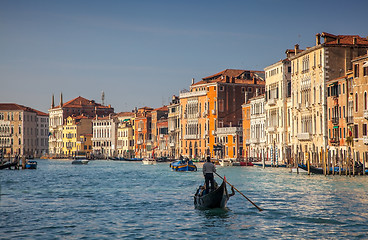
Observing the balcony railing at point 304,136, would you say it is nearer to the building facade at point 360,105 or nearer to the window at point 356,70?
the building facade at point 360,105

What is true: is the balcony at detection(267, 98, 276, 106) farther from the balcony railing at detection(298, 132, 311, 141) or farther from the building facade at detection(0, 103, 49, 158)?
the building facade at detection(0, 103, 49, 158)

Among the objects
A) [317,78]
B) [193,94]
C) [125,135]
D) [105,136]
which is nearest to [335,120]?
[317,78]

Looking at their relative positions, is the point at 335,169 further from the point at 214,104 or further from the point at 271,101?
the point at 214,104

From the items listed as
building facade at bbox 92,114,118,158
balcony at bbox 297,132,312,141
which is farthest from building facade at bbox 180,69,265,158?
building facade at bbox 92,114,118,158

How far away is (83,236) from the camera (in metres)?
16.7

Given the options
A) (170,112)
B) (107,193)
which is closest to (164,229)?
(107,193)

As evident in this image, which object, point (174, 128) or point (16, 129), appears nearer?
point (174, 128)

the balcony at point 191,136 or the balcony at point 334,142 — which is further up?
the balcony at point 191,136

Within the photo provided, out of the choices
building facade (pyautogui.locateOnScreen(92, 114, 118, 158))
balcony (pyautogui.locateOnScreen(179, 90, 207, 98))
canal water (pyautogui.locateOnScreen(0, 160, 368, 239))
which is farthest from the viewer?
building facade (pyautogui.locateOnScreen(92, 114, 118, 158))

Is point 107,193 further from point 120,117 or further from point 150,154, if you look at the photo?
point 120,117

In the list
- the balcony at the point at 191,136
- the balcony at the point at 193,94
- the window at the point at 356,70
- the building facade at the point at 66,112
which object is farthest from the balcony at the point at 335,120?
the building facade at the point at 66,112

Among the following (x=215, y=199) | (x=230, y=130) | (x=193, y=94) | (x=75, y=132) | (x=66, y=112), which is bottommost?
(x=215, y=199)

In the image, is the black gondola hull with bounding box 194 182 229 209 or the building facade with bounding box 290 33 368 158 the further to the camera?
the building facade with bounding box 290 33 368 158

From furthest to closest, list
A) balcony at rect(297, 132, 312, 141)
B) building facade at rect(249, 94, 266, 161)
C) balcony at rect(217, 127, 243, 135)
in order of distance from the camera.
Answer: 1. balcony at rect(217, 127, 243, 135)
2. building facade at rect(249, 94, 266, 161)
3. balcony at rect(297, 132, 312, 141)
